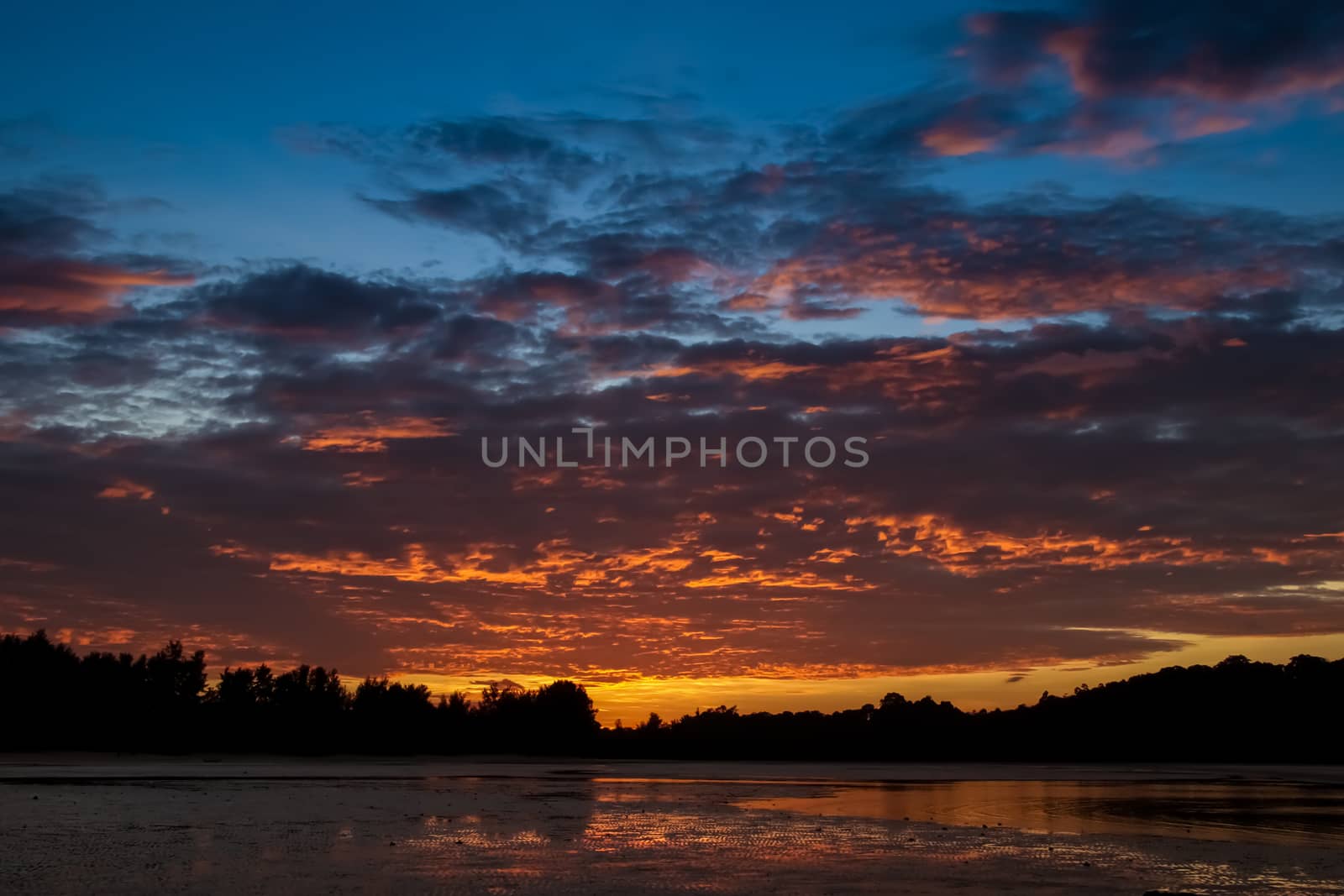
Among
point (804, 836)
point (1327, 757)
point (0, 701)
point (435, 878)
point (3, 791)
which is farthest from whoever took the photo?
point (1327, 757)

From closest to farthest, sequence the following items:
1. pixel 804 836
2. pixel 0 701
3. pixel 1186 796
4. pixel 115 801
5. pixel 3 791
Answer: pixel 804 836 → pixel 115 801 → pixel 3 791 → pixel 1186 796 → pixel 0 701

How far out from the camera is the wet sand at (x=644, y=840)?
2175 centimetres

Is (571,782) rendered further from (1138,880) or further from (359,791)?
(1138,880)

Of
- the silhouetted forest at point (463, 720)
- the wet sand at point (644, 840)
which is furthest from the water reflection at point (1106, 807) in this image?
the silhouetted forest at point (463, 720)

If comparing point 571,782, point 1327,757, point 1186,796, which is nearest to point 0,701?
point 571,782

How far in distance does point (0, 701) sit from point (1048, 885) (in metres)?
129

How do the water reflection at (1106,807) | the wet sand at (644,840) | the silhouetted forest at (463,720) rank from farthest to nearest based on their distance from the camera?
the silhouetted forest at (463,720)
the water reflection at (1106,807)
the wet sand at (644,840)

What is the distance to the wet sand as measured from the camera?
2175cm

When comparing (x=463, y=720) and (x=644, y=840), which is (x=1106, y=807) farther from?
(x=463, y=720)

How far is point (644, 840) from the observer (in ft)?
98.8

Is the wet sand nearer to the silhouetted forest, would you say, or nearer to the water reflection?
the water reflection

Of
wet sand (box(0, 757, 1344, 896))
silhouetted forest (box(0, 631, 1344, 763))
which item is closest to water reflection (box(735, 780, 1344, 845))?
wet sand (box(0, 757, 1344, 896))

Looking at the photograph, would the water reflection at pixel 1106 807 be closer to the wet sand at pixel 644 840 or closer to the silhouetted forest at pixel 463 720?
the wet sand at pixel 644 840

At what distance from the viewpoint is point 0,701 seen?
12319 cm
